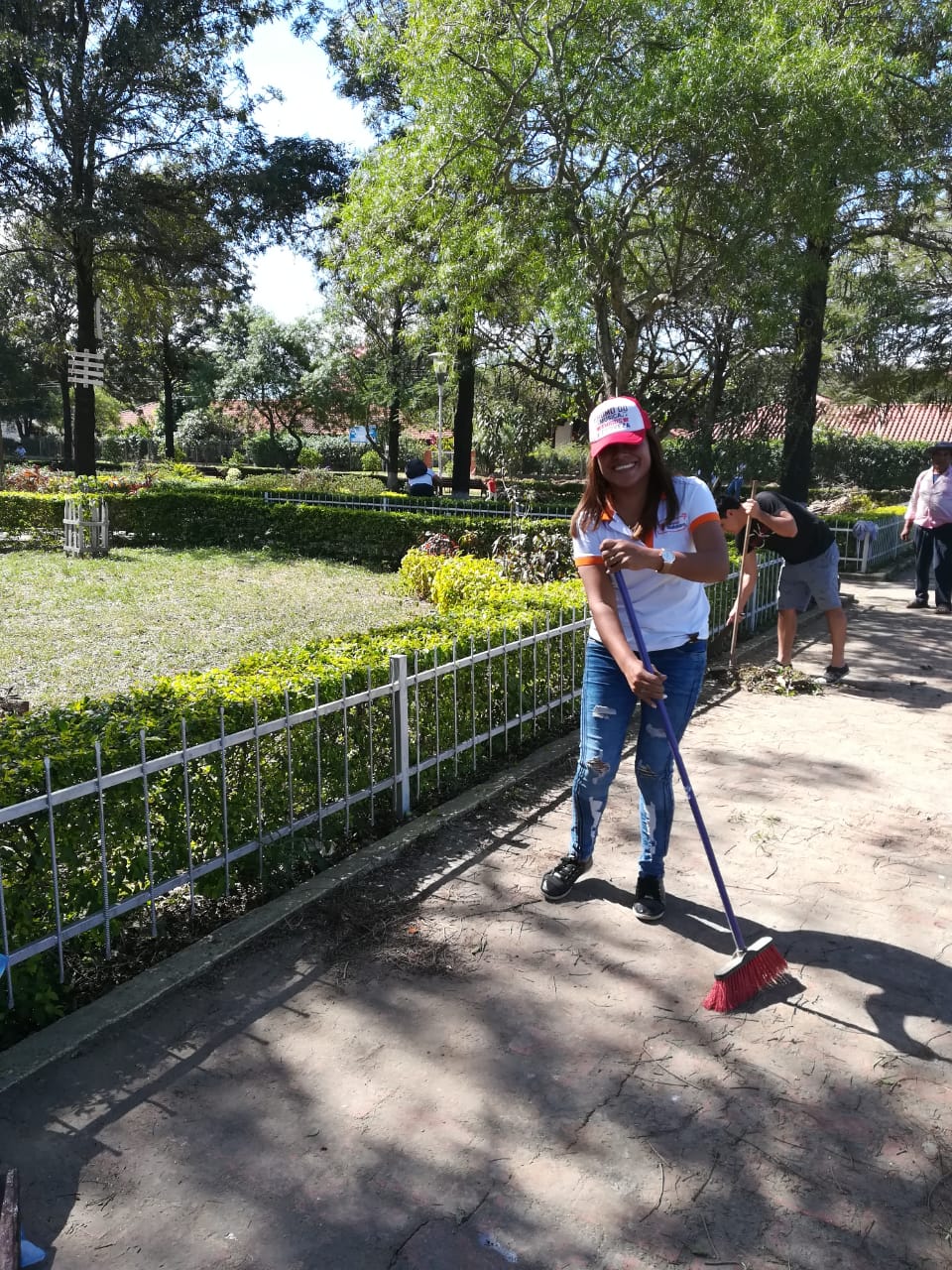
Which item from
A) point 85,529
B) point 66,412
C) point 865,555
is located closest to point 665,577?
point 865,555

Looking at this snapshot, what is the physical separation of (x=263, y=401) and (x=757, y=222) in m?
37.8

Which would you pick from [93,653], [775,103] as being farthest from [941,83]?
[93,653]

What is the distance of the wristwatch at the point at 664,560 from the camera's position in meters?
3.24

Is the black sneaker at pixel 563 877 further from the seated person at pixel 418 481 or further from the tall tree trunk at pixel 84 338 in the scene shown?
the tall tree trunk at pixel 84 338

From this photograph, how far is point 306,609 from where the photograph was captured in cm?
1130

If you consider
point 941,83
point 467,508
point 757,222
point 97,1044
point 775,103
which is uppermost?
point 941,83

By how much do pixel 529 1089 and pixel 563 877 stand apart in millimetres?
1207

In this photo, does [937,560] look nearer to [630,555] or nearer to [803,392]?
[803,392]

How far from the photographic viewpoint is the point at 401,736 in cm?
464

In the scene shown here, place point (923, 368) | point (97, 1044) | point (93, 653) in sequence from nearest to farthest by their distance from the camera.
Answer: point (97, 1044) < point (93, 653) < point (923, 368)

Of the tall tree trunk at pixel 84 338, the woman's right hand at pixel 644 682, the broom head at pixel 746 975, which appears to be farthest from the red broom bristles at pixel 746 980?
the tall tree trunk at pixel 84 338

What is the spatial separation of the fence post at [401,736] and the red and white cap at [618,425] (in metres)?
1.72

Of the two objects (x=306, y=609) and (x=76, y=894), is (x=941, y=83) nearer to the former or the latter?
(x=306, y=609)

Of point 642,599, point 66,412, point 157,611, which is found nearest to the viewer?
point 642,599
